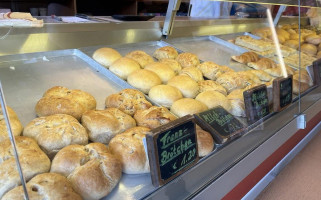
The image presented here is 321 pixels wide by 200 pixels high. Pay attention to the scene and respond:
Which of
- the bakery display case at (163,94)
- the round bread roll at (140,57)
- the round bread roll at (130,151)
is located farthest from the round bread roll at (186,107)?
the round bread roll at (140,57)

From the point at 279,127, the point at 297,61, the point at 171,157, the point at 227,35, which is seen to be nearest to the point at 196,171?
the point at 171,157

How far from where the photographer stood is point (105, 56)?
2006mm

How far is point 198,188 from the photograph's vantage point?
3.81 ft

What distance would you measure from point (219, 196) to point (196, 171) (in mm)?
217

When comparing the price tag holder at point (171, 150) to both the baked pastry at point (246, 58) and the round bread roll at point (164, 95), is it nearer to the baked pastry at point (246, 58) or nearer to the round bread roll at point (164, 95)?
the round bread roll at point (164, 95)

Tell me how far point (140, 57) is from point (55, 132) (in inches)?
43.7

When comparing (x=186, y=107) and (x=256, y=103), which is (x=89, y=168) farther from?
(x=256, y=103)

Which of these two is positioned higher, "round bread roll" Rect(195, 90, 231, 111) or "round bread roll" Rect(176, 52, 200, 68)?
"round bread roll" Rect(176, 52, 200, 68)

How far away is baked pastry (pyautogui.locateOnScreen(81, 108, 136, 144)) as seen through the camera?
4.16 feet

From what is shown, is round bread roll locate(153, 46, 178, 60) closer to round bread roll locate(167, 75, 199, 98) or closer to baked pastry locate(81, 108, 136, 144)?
round bread roll locate(167, 75, 199, 98)

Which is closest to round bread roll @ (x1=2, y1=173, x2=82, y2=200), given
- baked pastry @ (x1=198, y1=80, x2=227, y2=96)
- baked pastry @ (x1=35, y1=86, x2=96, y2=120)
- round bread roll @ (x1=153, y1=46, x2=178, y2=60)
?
baked pastry @ (x1=35, y1=86, x2=96, y2=120)

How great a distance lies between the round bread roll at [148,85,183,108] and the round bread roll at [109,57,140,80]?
0.28m

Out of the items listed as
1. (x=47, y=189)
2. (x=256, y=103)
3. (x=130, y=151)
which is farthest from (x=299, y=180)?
(x=47, y=189)

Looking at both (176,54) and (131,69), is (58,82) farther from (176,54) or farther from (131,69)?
(176,54)
